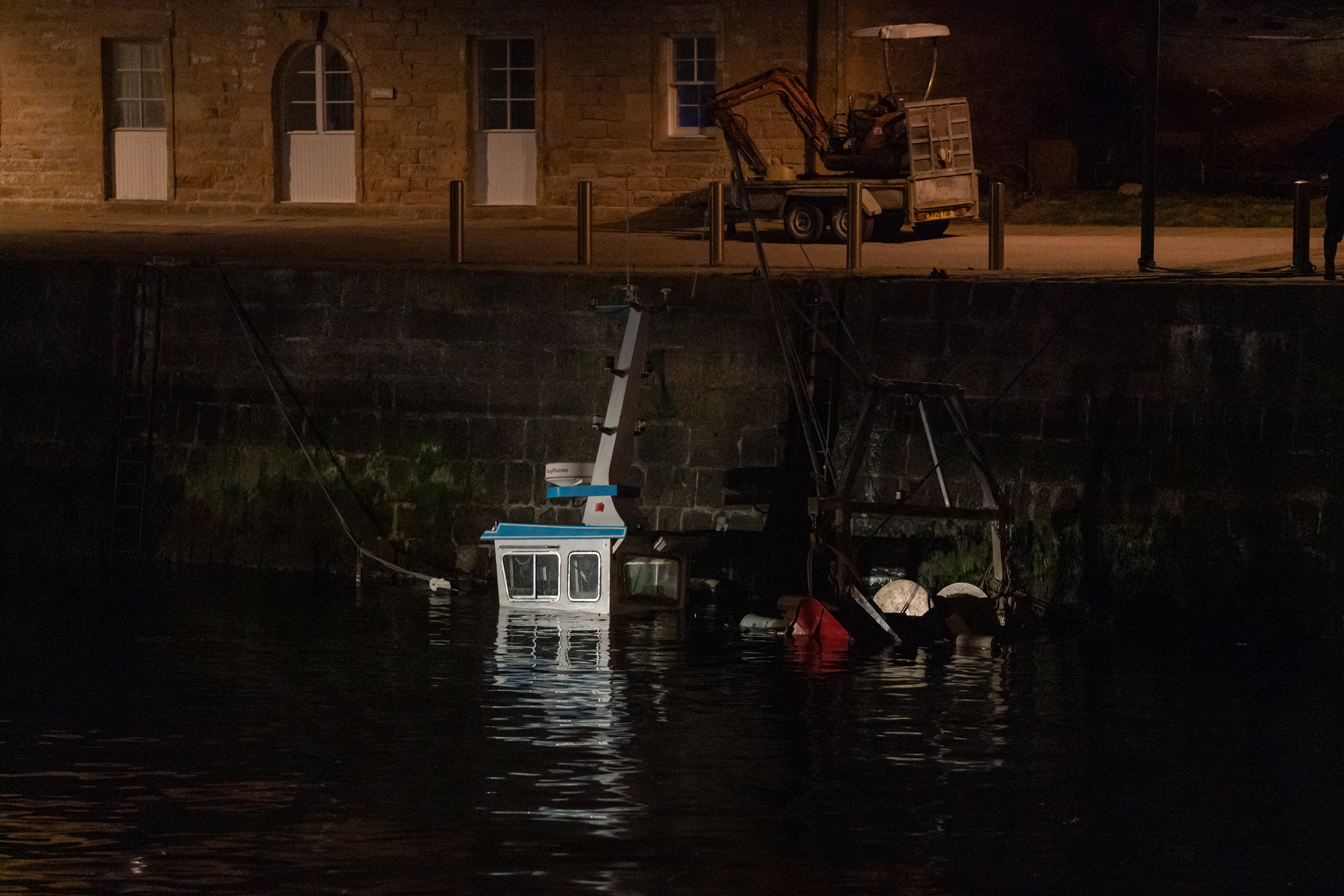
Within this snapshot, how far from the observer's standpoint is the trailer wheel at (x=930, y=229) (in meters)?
22.9

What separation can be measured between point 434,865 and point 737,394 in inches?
277

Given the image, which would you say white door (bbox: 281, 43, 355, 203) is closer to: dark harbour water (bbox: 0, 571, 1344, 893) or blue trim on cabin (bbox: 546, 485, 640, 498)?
blue trim on cabin (bbox: 546, 485, 640, 498)

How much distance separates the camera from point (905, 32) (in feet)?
78.8

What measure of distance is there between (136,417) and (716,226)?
470 cm

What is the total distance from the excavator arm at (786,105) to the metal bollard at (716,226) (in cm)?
662

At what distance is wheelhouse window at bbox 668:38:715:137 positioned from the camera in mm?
26453

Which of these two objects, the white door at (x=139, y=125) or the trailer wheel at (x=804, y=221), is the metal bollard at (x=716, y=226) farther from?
the white door at (x=139, y=125)

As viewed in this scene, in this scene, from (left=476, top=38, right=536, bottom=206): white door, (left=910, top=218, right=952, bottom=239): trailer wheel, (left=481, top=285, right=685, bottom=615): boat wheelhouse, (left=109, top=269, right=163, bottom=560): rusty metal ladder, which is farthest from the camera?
(left=476, top=38, right=536, bottom=206): white door

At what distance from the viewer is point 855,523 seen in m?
15.2

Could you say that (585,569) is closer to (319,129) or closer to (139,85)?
(319,129)

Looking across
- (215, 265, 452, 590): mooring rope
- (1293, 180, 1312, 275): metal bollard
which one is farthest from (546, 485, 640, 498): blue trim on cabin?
(1293, 180, 1312, 275): metal bollard

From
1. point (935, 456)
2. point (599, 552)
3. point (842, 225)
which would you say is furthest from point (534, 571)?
point (842, 225)

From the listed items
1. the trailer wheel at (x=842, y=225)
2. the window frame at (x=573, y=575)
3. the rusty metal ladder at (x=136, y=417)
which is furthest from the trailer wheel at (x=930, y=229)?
the window frame at (x=573, y=575)

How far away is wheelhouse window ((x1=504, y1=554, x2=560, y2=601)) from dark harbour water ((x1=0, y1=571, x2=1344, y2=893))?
254mm
